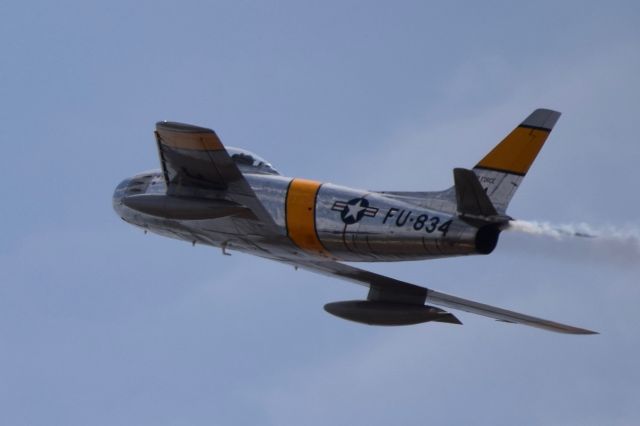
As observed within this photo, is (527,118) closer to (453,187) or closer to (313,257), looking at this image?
(453,187)

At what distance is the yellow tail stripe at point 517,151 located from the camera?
4147 cm

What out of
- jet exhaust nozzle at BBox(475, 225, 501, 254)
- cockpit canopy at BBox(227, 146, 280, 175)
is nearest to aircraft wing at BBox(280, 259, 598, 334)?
cockpit canopy at BBox(227, 146, 280, 175)

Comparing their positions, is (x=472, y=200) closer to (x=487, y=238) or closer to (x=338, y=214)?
(x=487, y=238)

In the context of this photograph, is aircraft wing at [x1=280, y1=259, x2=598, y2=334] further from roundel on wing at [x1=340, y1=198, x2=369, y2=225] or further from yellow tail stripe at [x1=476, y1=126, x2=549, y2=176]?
yellow tail stripe at [x1=476, y1=126, x2=549, y2=176]

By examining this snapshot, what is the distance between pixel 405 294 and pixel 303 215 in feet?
18.2

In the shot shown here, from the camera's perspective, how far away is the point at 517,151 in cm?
4156

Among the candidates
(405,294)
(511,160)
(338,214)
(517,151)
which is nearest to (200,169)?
(338,214)

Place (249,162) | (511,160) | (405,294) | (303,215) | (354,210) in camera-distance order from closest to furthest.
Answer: (511,160) < (354,210) < (303,215) < (249,162) < (405,294)

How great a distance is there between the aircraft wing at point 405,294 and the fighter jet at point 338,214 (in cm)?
3

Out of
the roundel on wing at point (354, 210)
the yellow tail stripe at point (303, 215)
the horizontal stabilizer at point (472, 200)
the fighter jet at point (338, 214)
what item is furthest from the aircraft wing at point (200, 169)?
the horizontal stabilizer at point (472, 200)

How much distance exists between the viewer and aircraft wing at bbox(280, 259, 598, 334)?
160 feet

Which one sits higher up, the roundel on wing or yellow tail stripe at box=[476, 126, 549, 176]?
yellow tail stripe at box=[476, 126, 549, 176]

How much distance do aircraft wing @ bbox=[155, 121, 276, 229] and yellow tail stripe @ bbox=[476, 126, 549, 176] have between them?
660 cm

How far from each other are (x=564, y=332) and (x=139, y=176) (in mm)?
12266
